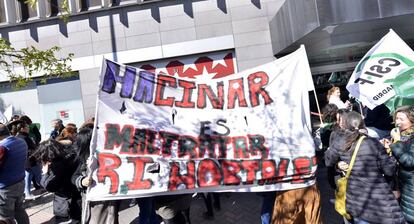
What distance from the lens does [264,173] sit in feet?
13.1

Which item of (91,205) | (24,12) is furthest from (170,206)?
(24,12)

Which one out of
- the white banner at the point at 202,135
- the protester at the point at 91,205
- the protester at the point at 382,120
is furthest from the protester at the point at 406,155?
the protester at the point at 91,205

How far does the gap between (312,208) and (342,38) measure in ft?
20.7

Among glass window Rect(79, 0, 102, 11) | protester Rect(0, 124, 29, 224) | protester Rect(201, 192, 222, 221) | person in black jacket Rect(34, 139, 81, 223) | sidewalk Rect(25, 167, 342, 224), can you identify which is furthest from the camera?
glass window Rect(79, 0, 102, 11)

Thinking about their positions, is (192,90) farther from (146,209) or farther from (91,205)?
(91,205)

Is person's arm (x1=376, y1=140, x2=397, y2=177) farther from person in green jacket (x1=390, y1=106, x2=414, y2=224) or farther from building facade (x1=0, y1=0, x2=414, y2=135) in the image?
building facade (x1=0, y1=0, x2=414, y2=135)

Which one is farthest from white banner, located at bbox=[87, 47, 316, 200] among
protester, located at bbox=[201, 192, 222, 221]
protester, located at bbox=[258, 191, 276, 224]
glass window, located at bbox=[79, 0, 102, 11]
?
glass window, located at bbox=[79, 0, 102, 11]

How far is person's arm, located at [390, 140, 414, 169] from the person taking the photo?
331 cm

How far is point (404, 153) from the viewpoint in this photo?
335 centimetres

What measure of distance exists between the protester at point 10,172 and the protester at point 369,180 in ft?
13.4

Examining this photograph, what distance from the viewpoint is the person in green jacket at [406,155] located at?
3344mm

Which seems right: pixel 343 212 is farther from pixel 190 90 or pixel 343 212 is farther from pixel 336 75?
pixel 336 75

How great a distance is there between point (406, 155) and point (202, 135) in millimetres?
2065

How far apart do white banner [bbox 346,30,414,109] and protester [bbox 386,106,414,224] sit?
38.9 inches
